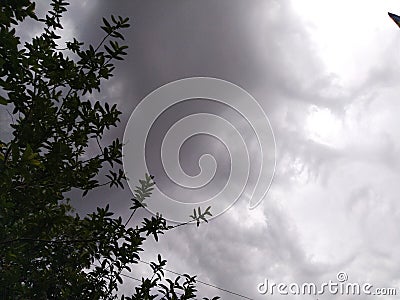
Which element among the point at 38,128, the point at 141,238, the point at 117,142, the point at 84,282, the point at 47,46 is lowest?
the point at 84,282

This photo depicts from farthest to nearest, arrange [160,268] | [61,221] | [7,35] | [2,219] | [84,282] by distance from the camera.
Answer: [160,268] < [84,282] < [61,221] < [2,219] < [7,35]

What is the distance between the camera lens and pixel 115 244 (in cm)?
420

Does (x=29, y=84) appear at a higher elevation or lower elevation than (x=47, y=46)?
lower

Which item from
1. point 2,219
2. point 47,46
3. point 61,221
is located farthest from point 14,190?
point 47,46

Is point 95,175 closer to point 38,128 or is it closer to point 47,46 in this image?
point 38,128

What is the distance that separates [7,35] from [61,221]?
1.99 m

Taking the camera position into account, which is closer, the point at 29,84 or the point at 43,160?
the point at 43,160

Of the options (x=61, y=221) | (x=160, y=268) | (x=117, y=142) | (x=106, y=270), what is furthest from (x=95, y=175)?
(x=160, y=268)

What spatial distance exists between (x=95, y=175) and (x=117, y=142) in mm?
530

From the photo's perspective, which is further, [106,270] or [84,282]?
[106,270]

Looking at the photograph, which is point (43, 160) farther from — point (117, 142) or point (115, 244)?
point (115, 244)

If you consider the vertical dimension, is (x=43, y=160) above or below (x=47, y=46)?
below

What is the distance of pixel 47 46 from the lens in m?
4.49

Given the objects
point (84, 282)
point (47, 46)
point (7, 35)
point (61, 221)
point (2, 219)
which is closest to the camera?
point (7, 35)
